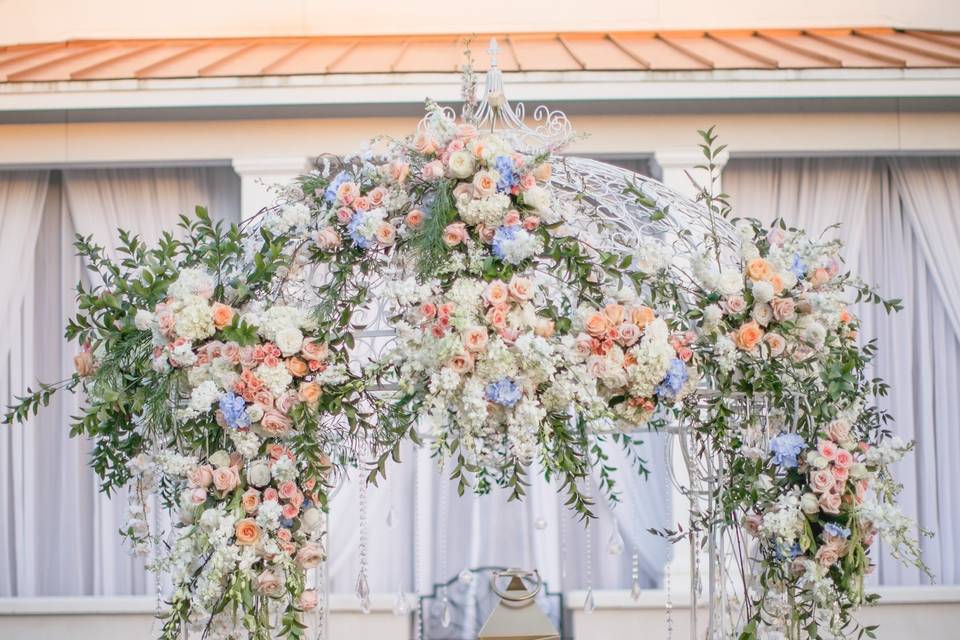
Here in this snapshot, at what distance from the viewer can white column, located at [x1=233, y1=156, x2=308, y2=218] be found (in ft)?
20.9

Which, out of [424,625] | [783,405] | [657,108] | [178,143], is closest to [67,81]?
[178,143]

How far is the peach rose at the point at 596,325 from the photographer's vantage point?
337 centimetres

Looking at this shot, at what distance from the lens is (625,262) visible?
3.44m

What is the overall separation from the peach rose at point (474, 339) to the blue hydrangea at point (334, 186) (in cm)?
68

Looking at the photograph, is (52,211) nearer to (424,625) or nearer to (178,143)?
(178,143)

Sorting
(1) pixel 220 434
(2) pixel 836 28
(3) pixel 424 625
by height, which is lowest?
(3) pixel 424 625

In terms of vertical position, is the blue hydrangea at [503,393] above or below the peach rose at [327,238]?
below

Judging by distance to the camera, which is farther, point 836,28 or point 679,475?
point 836,28

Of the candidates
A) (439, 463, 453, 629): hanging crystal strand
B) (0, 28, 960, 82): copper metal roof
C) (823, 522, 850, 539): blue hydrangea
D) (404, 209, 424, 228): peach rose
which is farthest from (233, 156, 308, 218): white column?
(823, 522, 850, 539): blue hydrangea

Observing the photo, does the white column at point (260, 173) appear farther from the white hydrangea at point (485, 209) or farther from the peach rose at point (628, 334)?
the peach rose at point (628, 334)

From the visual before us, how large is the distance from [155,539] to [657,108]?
3.86 meters

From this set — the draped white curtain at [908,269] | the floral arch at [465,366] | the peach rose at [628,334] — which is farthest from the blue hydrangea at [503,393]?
the draped white curtain at [908,269]

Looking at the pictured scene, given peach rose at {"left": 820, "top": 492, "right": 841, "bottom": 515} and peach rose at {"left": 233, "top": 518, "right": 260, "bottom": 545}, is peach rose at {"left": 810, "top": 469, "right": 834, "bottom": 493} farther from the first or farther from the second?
peach rose at {"left": 233, "top": 518, "right": 260, "bottom": 545}

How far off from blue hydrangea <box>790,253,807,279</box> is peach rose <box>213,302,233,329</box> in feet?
5.69
